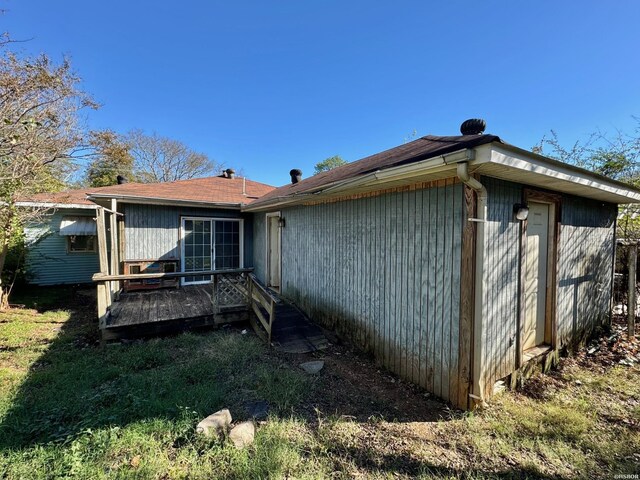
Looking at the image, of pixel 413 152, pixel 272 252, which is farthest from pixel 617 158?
pixel 272 252

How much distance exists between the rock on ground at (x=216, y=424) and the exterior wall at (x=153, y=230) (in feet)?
22.6

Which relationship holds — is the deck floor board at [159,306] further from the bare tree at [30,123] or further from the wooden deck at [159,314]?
the bare tree at [30,123]

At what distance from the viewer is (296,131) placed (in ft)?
51.6

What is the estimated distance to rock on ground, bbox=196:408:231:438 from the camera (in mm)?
2330

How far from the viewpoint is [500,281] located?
309 cm

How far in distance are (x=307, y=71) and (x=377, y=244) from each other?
25.6 feet

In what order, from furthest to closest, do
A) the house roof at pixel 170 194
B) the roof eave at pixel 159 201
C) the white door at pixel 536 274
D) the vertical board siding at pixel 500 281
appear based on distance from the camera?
the house roof at pixel 170 194
the roof eave at pixel 159 201
the white door at pixel 536 274
the vertical board siding at pixel 500 281

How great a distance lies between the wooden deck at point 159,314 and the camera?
15.5ft

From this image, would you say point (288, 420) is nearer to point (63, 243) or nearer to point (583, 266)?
point (583, 266)

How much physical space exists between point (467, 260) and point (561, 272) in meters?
2.50

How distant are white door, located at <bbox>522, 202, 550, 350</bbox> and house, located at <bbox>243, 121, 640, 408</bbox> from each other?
0.02 metres

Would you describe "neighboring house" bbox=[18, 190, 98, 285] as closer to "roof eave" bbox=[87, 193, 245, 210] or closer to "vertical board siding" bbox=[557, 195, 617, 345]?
"roof eave" bbox=[87, 193, 245, 210]

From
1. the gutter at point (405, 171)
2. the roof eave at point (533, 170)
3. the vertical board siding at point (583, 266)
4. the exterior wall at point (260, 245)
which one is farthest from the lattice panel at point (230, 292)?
the vertical board siding at point (583, 266)

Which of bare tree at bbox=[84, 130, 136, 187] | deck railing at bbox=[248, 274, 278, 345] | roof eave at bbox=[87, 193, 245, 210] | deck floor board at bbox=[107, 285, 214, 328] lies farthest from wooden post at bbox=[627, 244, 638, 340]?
bare tree at bbox=[84, 130, 136, 187]
